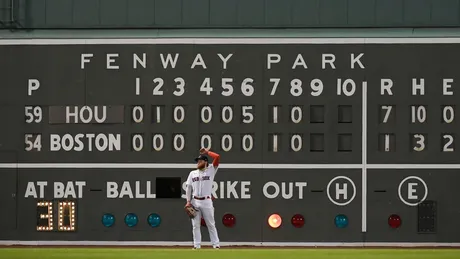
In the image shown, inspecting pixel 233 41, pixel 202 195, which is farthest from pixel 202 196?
pixel 233 41

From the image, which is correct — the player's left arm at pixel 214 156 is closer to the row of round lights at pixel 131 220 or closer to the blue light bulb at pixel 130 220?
the row of round lights at pixel 131 220

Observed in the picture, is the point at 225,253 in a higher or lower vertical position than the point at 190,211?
lower

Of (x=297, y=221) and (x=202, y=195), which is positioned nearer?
(x=202, y=195)

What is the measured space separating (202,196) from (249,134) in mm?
1406

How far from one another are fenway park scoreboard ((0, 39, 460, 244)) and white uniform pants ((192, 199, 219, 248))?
0.83 meters

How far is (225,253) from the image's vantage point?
19797mm

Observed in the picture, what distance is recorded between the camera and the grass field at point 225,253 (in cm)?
1925

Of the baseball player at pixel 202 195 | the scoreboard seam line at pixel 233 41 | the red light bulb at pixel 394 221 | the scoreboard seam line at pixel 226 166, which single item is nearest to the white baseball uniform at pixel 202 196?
the baseball player at pixel 202 195

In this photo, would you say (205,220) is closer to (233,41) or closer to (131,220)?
(131,220)

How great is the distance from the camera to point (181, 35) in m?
23.1
